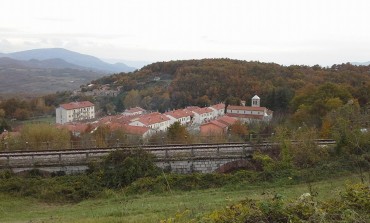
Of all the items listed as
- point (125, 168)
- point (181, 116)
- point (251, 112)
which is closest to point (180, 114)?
point (181, 116)

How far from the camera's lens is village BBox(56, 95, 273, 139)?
5256cm

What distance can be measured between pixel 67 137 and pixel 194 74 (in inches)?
2237

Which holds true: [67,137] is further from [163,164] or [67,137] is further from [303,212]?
[303,212]

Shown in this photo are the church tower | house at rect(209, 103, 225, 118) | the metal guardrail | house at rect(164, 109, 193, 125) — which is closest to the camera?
the metal guardrail

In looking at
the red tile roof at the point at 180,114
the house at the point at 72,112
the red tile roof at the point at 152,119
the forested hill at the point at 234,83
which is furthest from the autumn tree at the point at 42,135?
the house at the point at 72,112

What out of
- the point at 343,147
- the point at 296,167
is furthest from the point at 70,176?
the point at 343,147

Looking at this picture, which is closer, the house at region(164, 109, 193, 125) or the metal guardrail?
the metal guardrail

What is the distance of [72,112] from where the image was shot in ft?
276

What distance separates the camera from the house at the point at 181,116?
218 feet

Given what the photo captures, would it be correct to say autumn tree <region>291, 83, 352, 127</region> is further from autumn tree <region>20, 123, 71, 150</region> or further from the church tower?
the church tower

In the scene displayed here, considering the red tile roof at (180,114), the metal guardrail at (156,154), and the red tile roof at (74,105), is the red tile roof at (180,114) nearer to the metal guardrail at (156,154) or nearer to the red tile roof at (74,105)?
the red tile roof at (74,105)

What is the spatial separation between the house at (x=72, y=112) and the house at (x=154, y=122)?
82.9ft

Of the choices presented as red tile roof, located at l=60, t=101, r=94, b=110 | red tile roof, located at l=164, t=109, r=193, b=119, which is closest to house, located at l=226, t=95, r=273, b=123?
red tile roof, located at l=164, t=109, r=193, b=119

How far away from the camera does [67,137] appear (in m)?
36.9
